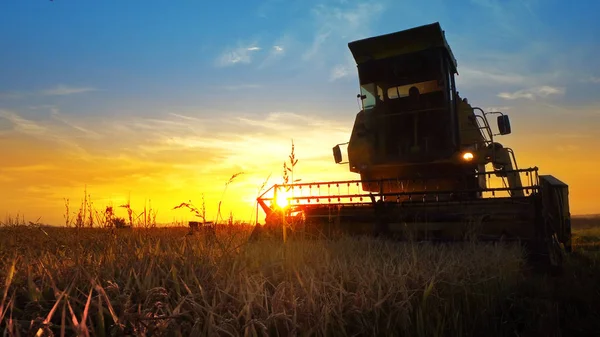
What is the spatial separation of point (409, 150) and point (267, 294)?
730cm

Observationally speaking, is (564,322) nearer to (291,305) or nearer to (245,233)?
(291,305)

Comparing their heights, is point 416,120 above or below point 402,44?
below

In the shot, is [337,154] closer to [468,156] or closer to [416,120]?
[416,120]

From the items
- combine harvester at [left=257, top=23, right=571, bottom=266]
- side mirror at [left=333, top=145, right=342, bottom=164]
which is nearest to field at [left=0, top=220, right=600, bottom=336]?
combine harvester at [left=257, top=23, right=571, bottom=266]

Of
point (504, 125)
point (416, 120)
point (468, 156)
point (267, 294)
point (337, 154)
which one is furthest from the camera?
point (337, 154)

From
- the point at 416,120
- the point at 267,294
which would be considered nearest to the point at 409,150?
the point at 416,120

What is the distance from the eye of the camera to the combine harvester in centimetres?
846

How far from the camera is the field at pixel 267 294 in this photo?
8.18 feet

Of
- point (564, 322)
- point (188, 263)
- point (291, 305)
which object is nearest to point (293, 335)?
point (291, 305)

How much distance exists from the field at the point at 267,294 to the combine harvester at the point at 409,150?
2.67 metres

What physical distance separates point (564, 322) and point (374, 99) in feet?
23.4

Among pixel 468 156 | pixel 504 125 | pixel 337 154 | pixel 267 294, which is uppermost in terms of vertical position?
pixel 504 125

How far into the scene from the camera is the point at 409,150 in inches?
387

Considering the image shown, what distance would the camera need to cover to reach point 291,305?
2.93 meters
